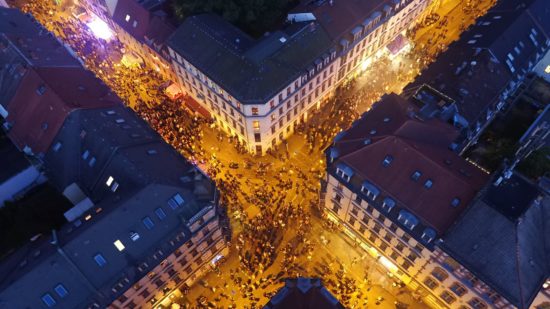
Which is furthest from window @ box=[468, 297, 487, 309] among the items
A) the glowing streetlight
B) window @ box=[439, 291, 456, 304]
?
the glowing streetlight

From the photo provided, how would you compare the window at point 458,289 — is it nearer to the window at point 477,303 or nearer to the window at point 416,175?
the window at point 477,303

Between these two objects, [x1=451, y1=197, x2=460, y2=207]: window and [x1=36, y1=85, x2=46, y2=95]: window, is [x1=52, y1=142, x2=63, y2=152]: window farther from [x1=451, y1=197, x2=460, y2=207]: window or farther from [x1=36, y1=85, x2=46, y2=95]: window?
[x1=451, y1=197, x2=460, y2=207]: window

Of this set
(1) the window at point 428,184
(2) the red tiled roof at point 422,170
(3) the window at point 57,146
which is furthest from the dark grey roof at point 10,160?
(1) the window at point 428,184

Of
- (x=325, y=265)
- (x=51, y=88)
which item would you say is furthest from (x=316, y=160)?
(x=51, y=88)

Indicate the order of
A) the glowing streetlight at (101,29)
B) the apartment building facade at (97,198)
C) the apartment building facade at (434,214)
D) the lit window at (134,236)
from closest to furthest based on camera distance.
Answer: the apartment building facade at (434,214)
the apartment building facade at (97,198)
the lit window at (134,236)
the glowing streetlight at (101,29)

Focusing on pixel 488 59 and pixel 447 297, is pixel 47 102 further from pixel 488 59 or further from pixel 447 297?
pixel 488 59

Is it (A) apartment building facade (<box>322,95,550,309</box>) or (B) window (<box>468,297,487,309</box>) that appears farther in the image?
(B) window (<box>468,297,487,309</box>)
